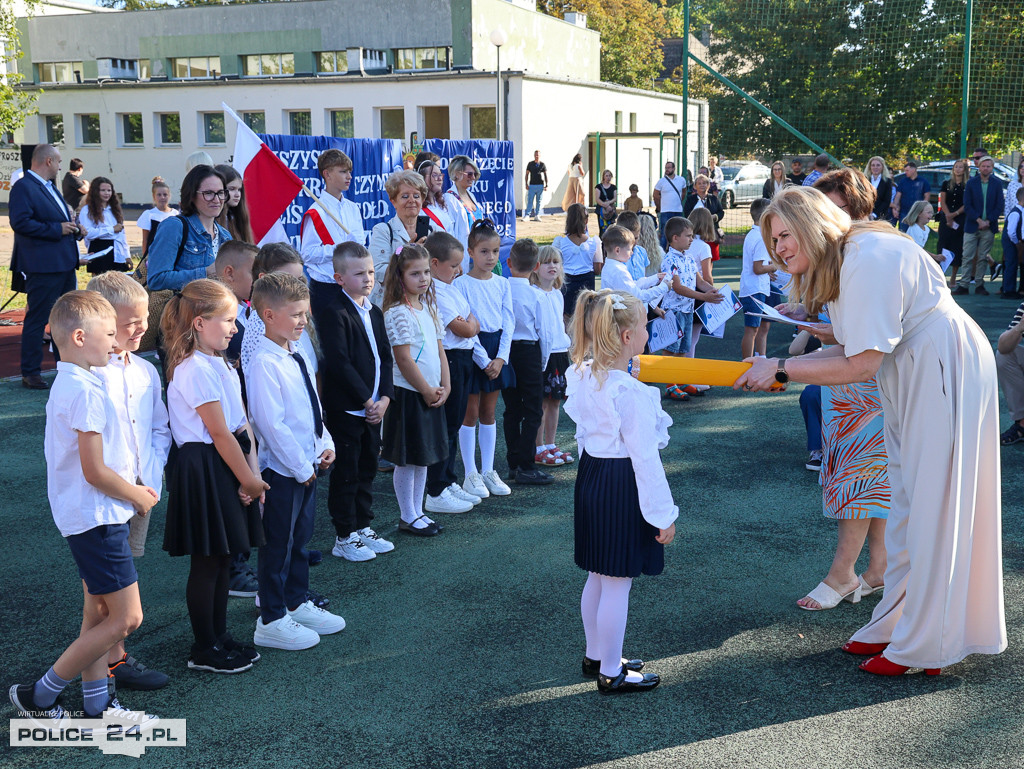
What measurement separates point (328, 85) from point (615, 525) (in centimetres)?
3160

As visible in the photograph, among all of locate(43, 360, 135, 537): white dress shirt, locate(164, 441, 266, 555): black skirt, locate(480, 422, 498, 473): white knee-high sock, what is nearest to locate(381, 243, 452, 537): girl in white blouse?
locate(480, 422, 498, 473): white knee-high sock

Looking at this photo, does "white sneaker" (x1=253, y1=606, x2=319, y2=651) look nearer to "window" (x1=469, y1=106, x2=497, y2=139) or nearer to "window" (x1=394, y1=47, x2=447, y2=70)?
"window" (x1=469, y1=106, x2=497, y2=139)

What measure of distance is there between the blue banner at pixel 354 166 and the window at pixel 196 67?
3043 centimetres

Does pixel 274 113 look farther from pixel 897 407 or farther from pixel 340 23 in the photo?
pixel 897 407

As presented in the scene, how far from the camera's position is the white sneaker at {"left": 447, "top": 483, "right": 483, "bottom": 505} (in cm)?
580

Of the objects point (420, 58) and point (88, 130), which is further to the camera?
point (88, 130)

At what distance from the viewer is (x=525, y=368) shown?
612cm

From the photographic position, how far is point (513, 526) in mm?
5430

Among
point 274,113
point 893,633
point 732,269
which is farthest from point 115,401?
point 274,113

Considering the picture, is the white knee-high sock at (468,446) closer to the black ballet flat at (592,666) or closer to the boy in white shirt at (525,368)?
the boy in white shirt at (525,368)

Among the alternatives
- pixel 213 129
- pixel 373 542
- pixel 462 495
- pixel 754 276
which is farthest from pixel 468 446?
pixel 213 129

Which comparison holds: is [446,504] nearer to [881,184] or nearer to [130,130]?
[881,184]

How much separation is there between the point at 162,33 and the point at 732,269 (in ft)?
100

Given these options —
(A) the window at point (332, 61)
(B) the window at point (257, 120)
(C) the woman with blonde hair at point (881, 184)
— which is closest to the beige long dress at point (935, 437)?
(C) the woman with blonde hair at point (881, 184)
